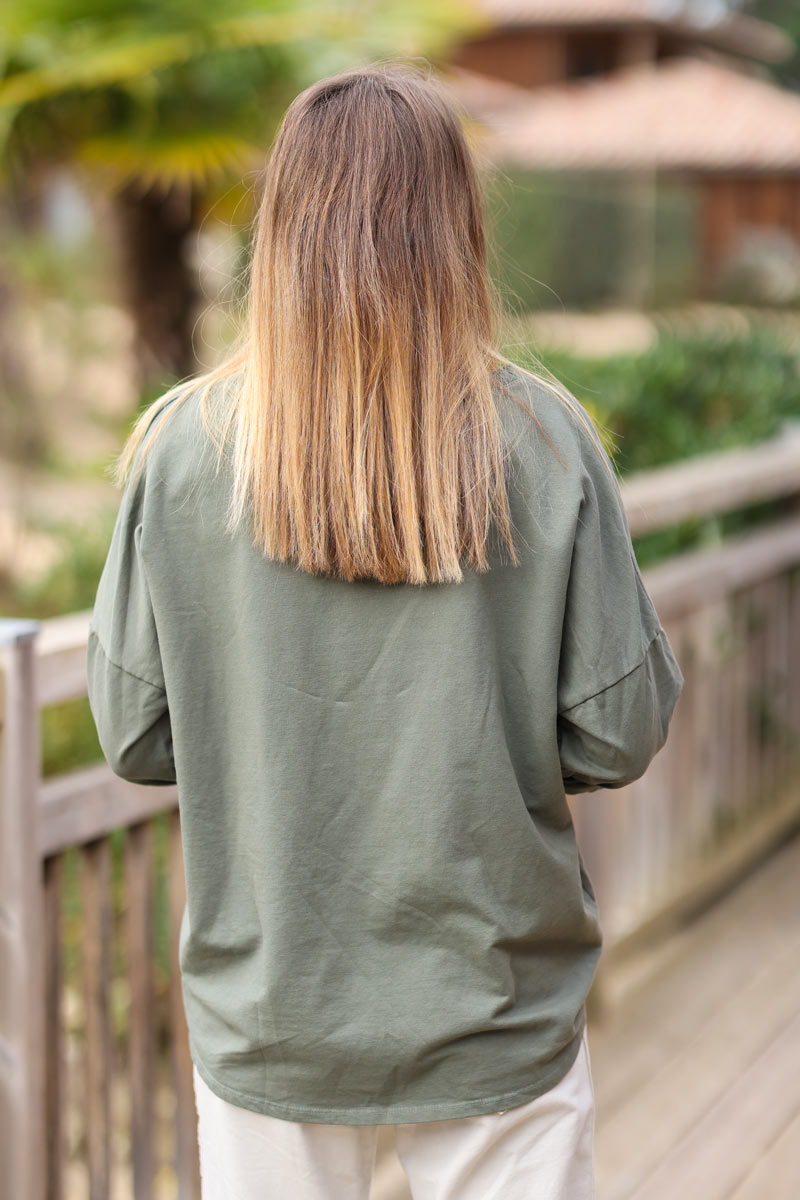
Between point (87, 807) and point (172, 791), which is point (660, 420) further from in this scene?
point (87, 807)

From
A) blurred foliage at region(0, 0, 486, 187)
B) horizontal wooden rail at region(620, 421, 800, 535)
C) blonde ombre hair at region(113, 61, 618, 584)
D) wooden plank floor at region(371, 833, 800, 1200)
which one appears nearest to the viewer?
blonde ombre hair at region(113, 61, 618, 584)

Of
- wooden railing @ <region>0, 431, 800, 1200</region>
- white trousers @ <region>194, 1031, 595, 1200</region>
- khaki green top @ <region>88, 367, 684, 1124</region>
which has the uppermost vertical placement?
khaki green top @ <region>88, 367, 684, 1124</region>

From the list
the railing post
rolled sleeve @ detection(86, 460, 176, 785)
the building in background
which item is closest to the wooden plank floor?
the railing post

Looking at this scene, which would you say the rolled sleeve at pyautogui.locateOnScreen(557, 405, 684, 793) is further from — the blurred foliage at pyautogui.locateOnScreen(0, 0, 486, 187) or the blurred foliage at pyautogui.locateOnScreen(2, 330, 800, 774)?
the blurred foliage at pyautogui.locateOnScreen(0, 0, 486, 187)

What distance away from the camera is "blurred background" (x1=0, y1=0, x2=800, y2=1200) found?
5.69 feet

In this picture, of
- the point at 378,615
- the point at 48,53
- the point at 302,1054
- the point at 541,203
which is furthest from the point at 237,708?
the point at 541,203

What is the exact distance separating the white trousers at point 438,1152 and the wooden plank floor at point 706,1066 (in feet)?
3.73

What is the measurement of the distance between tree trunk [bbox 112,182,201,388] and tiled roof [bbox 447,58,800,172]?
13.3m

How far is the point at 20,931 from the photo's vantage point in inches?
64.6

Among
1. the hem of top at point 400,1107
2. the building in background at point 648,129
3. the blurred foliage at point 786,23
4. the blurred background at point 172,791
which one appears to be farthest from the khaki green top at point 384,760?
the blurred foliage at point 786,23

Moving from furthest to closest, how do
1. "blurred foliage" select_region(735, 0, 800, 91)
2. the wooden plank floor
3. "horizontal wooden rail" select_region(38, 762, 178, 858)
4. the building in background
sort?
"blurred foliage" select_region(735, 0, 800, 91) → the building in background → the wooden plank floor → "horizontal wooden rail" select_region(38, 762, 178, 858)

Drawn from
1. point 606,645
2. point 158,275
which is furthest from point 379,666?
point 158,275

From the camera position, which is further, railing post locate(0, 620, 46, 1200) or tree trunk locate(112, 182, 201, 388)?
tree trunk locate(112, 182, 201, 388)

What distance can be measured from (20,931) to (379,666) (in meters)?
0.77
